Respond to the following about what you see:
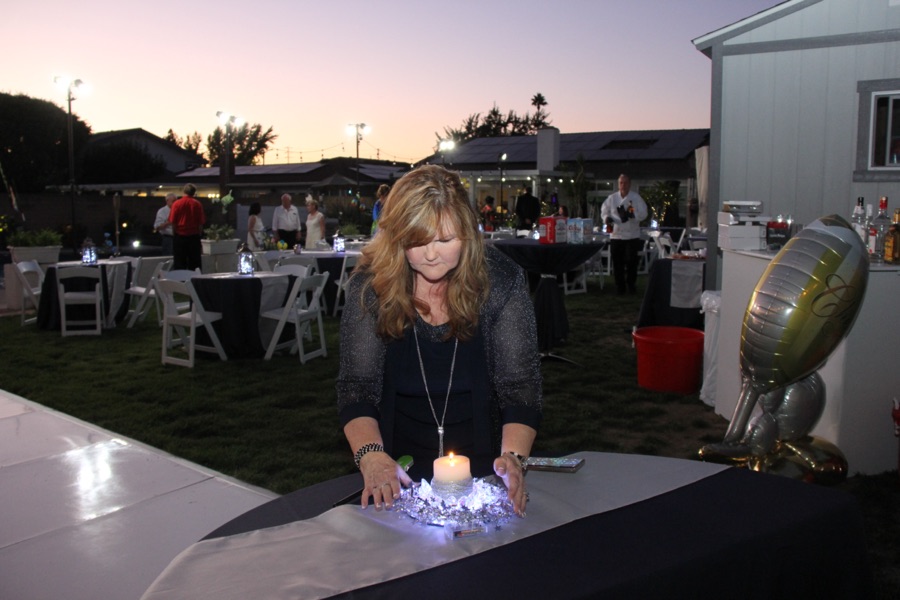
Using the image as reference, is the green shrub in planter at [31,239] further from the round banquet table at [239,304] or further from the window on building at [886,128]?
the window on building at [886,128]

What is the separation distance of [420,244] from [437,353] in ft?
1.23

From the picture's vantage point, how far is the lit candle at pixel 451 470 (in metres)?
1.33

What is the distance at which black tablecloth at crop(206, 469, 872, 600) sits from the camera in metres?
1.09

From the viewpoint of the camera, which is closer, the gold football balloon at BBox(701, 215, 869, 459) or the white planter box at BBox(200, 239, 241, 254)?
the gold football balloon at BBox(701, 215, 869, 459)

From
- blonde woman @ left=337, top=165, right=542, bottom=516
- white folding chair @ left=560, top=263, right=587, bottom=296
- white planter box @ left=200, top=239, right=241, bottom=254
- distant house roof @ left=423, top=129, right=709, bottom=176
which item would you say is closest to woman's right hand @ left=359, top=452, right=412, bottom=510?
blonde woman @ left=337, top=165, right=542, bottom=516

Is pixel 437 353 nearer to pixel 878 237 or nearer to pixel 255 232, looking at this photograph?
pixel 878 237

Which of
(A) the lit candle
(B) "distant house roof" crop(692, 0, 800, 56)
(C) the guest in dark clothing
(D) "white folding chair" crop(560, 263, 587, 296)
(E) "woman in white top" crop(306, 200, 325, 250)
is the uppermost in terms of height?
(B) "distant house roof" crop(692, 0, 800, 56)

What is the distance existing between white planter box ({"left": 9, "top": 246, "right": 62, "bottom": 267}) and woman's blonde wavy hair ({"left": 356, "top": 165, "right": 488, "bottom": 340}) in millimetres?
9452

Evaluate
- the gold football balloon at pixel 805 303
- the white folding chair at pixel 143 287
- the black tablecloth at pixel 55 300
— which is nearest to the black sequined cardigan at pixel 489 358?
the gold football balloon at pixel 805 303

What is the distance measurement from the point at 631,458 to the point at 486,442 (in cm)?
40

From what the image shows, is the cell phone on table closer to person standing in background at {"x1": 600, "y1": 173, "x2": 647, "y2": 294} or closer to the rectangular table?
the rectangular table

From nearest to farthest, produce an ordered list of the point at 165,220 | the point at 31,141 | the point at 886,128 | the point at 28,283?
1. the point at 886,128
2. the point at 28,283
3. the point at 165,220
4. the point at 31,141

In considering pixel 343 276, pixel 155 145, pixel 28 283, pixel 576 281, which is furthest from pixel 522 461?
pixel 155 145

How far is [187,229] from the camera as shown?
9797 millimetres
